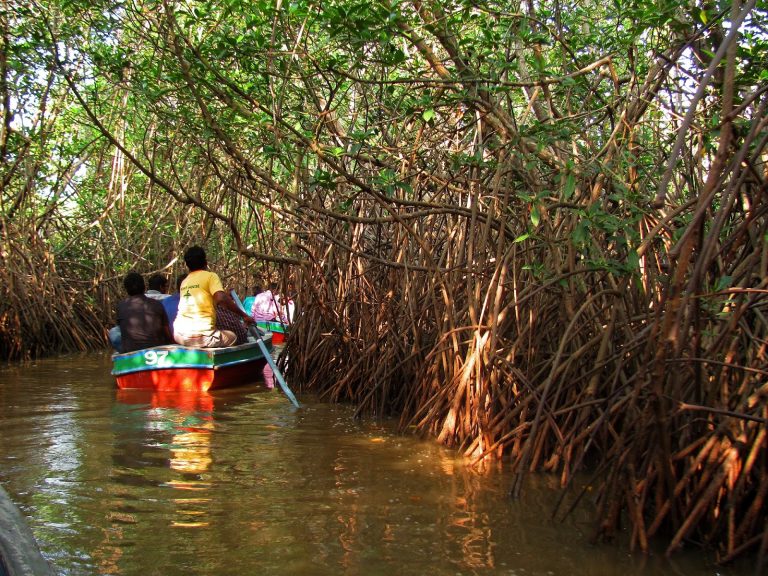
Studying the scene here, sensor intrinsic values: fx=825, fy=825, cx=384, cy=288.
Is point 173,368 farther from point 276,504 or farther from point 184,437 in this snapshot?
point 276,504

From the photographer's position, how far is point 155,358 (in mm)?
7699

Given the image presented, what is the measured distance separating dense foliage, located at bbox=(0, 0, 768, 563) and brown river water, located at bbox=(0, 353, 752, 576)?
11.8 inches

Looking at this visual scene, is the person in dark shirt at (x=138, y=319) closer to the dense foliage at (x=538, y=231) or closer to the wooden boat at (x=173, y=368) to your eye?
the wooden boat at (x=173, y=368)

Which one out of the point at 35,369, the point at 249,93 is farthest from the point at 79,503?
the point at 35,369

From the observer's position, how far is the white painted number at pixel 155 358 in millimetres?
7684

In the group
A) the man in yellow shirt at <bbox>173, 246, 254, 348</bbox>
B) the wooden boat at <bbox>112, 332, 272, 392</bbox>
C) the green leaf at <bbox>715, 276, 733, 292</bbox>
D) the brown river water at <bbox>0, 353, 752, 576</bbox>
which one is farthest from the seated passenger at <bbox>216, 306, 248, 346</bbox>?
the green leaf at <bbox>715, 276, 733, 292</bbox>

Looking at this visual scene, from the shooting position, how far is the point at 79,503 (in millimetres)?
4039

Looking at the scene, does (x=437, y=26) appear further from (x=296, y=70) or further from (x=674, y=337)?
(x=674, y=337)

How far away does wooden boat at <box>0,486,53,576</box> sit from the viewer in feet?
6.40

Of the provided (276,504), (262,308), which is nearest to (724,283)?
(276,504)

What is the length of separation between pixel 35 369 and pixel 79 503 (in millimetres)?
6287

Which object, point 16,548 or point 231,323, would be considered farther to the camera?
point 231,323

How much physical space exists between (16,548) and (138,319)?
6.27 meters

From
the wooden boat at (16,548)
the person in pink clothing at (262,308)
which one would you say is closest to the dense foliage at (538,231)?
the wooden boat at (16,548)
